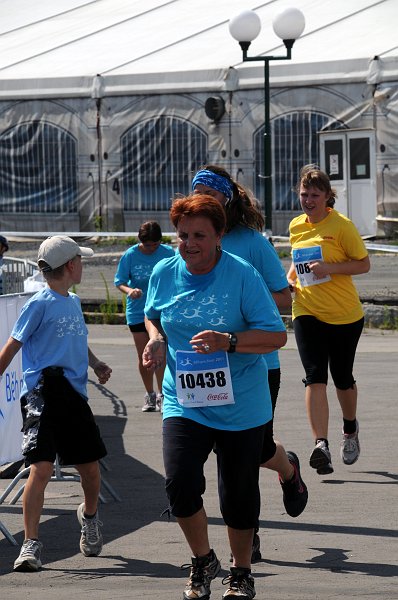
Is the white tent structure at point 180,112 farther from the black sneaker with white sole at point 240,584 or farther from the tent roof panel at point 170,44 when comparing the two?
the black sneaker with white sole at point 240,584

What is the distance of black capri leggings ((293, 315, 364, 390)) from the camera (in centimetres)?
858

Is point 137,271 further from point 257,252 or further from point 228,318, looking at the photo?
point 228,318

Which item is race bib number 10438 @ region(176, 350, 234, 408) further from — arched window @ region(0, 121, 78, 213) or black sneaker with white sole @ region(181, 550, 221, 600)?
arched window @ region(0, 121, 78, 213)

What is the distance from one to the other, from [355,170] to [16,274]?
1612cm

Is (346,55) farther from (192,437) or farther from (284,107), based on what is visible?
(192,437)

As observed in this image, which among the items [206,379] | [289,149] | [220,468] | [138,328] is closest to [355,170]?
[289,149]

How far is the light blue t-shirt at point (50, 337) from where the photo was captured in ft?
21.5

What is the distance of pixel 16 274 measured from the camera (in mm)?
12312

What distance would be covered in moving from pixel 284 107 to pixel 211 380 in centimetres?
2284

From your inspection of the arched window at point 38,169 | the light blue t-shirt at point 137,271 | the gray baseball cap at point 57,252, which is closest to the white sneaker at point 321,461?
the gray baseball cap at point 57,252

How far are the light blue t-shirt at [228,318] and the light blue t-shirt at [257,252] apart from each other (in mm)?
974

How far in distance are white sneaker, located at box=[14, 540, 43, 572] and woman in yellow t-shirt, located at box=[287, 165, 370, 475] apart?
265 cm

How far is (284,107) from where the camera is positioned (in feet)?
91.2

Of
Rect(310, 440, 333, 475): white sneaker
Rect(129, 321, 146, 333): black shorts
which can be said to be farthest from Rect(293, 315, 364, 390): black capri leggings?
Rect(129, 321, 146, 333): black shorts
